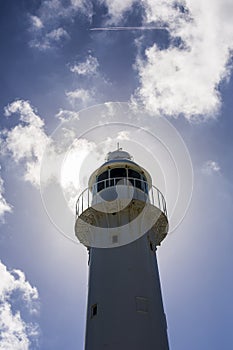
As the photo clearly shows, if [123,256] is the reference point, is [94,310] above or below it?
below

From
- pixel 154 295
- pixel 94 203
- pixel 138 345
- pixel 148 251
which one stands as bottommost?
pixel 138 345

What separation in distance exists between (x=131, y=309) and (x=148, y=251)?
309 cm

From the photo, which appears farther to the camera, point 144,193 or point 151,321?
point 144,193

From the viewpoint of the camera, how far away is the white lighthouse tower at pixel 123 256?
519 inches

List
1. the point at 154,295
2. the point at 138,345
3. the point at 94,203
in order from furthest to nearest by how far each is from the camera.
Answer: the point at 94,203 → the point at 154,295 → the point at 138,345

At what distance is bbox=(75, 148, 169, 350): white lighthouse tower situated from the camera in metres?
13.2

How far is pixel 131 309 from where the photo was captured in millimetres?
13625

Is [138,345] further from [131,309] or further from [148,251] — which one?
[148,251]

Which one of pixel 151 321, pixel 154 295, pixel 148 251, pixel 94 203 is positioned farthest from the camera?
pixel 94 203

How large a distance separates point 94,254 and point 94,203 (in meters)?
2.49

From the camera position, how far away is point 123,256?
1538cm

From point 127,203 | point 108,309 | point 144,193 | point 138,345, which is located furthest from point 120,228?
point 138,345

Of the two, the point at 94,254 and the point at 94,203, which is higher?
the point at 94,203

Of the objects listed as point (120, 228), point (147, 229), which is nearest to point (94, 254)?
point (120, 228)
